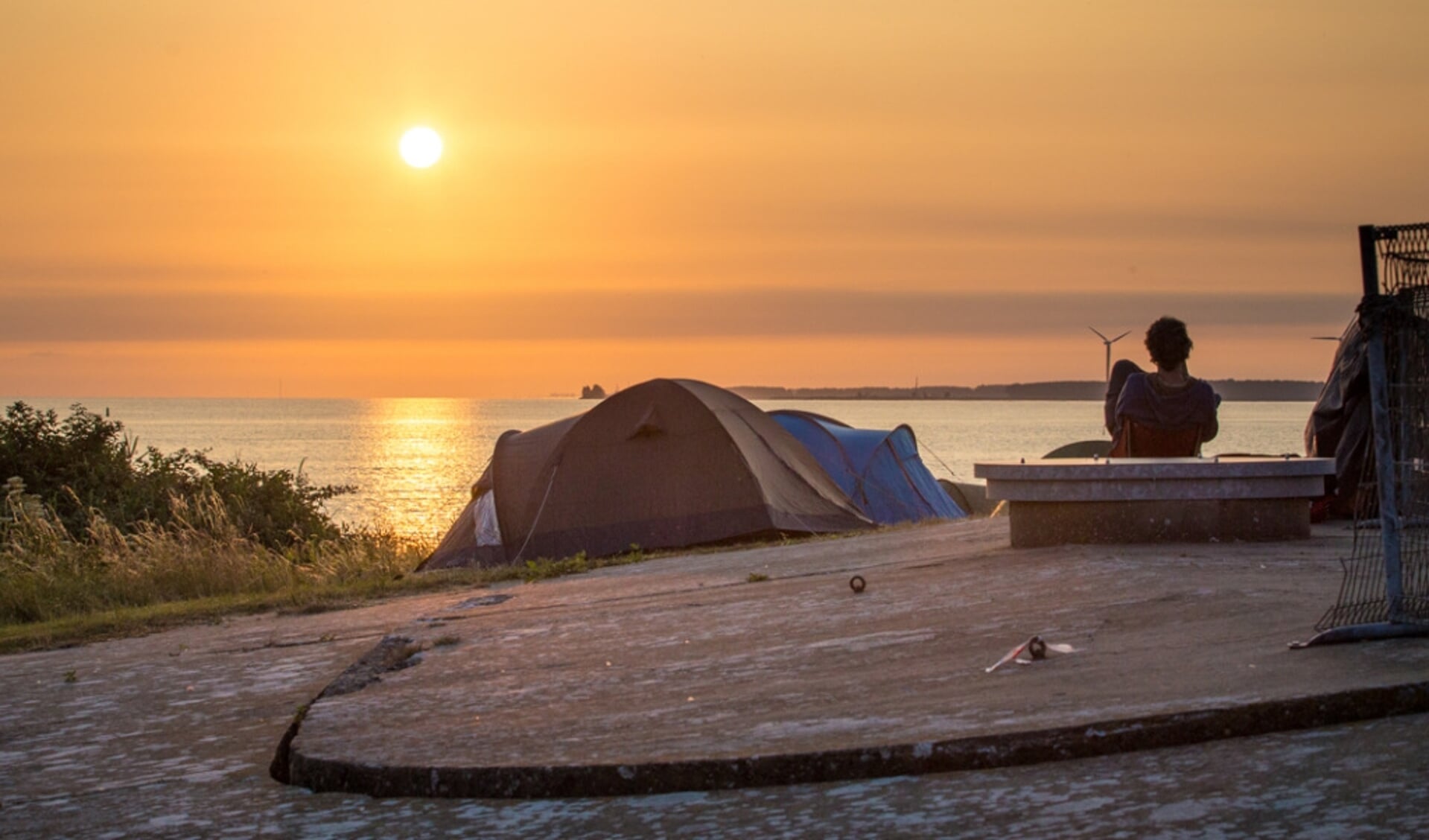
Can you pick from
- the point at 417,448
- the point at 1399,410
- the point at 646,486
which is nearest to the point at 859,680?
the point at 1399,410

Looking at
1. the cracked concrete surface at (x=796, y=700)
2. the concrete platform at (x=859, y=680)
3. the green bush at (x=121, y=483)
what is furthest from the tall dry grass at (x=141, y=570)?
the concrete platform at (x=859, y=680)

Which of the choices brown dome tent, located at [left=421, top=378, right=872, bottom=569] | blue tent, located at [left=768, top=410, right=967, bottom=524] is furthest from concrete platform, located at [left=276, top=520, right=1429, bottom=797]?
blue tent, located at [left=768, top=410, right=967, bottom=524]

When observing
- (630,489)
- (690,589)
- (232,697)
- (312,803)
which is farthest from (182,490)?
(312,803)

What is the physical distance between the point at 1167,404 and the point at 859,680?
16.9ft

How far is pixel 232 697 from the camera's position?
6.79 m

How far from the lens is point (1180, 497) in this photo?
8406 mm

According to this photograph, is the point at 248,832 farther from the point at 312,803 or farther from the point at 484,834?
the point at 484,834

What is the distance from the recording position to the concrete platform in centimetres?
457

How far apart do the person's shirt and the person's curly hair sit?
17 centimetres

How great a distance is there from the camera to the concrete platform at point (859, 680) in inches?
180

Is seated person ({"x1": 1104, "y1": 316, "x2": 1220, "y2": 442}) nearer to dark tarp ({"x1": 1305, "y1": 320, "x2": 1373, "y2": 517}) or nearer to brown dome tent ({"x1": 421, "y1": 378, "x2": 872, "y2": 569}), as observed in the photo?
dark tarp ({"x1": 1305, "y1": 320, "x2": 1373, "y2": 517})

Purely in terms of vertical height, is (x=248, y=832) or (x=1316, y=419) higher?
(x=1316, y=419)

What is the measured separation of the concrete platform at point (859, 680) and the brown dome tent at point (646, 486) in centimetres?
719

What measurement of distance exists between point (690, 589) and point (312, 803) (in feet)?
15.5
